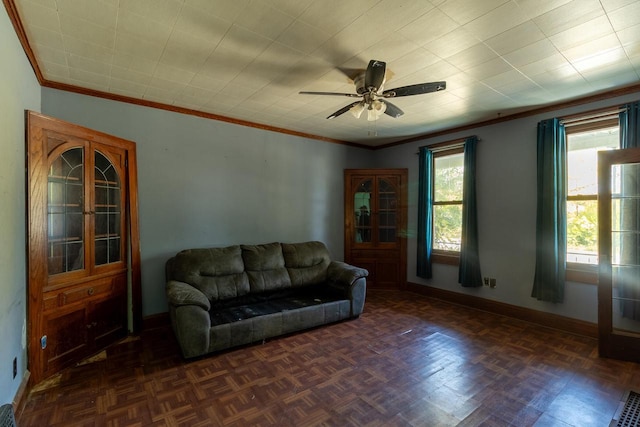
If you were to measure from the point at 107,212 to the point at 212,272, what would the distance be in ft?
4.18

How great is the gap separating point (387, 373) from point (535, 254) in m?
2.59

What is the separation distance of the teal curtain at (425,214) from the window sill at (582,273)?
6.00 feet

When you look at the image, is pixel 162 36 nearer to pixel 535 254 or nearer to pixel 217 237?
pixel 217 237

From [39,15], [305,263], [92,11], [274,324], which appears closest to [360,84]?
[92,11]

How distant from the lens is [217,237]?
411cm

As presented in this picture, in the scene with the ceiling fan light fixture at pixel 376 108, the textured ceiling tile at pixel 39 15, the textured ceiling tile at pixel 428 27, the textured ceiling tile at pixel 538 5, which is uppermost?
the textured ceiling tile at pixel 39 15

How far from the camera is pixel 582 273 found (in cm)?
341

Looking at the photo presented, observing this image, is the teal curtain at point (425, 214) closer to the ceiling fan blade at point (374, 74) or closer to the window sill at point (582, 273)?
the window sill at point (582, 273)

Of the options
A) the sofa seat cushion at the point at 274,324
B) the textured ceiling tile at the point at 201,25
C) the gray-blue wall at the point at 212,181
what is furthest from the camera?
the gray-blue wall at the point at 212,181

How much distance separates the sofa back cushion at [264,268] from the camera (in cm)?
377

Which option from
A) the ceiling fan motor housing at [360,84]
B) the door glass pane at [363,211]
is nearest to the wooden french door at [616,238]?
the ceiling fan motor housing at [360,84]

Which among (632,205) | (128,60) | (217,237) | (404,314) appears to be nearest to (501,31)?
(632,205)

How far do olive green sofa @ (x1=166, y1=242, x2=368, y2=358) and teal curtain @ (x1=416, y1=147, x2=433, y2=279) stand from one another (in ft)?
5.10

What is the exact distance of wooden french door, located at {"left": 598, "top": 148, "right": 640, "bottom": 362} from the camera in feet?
9.53
